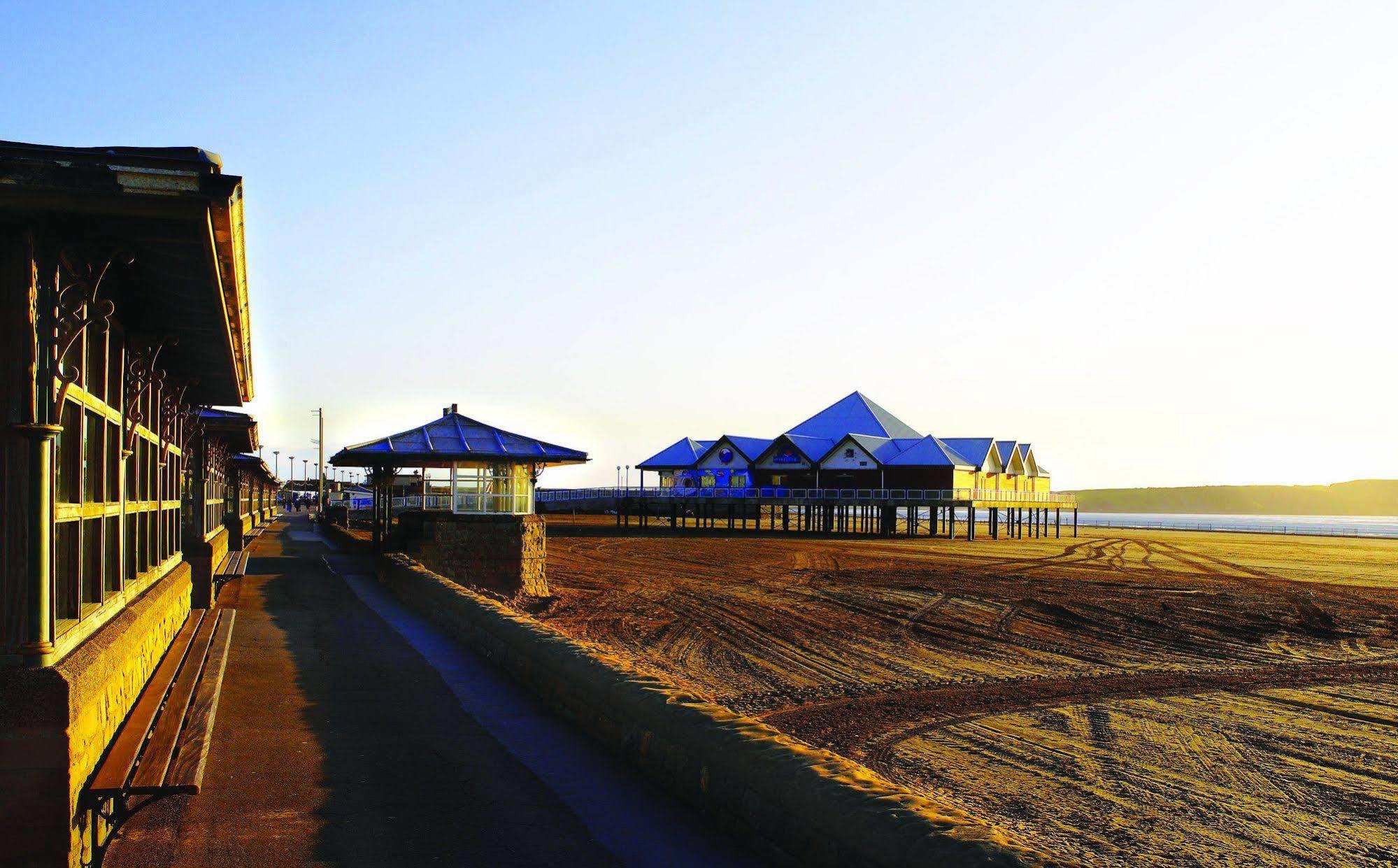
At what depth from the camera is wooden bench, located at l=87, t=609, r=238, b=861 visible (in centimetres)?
480

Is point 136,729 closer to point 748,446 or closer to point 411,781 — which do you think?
point 411,781

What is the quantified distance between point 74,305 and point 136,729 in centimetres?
253

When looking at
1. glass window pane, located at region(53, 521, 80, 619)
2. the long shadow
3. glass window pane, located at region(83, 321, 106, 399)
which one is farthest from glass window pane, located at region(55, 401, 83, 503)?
the long shadow

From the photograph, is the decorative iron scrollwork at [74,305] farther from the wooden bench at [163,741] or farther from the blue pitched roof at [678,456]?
the blue pitched roof at [678,456]

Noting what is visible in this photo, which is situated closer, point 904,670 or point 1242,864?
point 1242,864

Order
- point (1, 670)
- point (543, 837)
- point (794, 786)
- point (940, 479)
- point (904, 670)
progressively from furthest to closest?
point (940, 479), point (904, 670), point (543, 837), point (794, 786), point (1, 670)

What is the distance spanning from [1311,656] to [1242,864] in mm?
12262

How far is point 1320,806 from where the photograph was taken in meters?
8.90

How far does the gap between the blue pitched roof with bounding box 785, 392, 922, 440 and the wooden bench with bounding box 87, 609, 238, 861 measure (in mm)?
59706

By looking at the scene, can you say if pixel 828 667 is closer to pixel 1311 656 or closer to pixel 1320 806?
pixel 1320 806

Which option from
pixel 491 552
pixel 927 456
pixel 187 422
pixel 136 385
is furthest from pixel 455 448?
pixel 927 456

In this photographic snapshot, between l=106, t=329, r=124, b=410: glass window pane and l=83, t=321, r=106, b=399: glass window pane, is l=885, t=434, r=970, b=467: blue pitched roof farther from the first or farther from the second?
l=83, t=321, r=106, b=399: glass window pane

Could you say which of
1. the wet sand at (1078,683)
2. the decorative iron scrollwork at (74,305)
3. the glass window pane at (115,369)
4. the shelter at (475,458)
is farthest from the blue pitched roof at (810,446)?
the decorative iron scrollwork at (74,305)

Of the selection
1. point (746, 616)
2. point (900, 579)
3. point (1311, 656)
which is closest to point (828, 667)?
point (746, 616)
